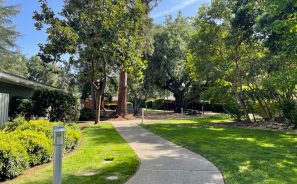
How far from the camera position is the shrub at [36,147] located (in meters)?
7.14

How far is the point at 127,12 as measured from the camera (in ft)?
55.8

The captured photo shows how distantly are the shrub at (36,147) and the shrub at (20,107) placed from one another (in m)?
8.30

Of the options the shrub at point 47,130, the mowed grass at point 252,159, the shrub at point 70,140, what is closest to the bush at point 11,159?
the shrub at point 47,130

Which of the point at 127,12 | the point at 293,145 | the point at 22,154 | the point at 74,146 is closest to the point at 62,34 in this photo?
the point at 127,12

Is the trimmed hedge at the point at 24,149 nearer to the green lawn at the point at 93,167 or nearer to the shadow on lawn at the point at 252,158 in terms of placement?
the green lawn at the point at 93,167

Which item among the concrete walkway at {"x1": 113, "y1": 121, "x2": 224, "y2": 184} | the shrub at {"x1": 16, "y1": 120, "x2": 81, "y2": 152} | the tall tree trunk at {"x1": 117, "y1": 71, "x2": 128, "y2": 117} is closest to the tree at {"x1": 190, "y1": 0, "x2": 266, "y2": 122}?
the tall tree trunk at {"x1": 117, "y1": 71, "x2": 128, "y2": 117}

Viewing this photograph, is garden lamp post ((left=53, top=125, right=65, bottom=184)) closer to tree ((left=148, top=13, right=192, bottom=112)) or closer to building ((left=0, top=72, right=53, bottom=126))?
building ((left=0, top=72, right=53, bottom=126))

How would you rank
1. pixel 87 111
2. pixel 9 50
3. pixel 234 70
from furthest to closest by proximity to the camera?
pixel 9 50 < pixel 87 111 < pixel 234 70

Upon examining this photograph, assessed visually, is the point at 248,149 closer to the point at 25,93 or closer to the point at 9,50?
the point at 25,93

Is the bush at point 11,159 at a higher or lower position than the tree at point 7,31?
lower

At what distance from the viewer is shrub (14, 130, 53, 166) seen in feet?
23.4

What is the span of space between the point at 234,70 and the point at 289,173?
1484 centimetres

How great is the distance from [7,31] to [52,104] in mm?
27290

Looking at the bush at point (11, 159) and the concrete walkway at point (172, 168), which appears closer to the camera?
the bush at point (11, 159)
